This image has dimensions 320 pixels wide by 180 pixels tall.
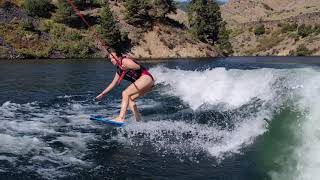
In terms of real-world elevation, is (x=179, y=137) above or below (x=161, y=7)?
above

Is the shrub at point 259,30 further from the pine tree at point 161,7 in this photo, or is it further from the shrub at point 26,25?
the shrub at point 26,25

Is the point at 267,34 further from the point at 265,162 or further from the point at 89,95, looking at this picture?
the point at 265,162

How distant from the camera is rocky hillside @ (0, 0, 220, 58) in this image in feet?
231

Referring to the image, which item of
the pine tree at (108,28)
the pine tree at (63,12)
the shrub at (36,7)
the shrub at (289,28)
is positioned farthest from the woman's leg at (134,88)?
the shrub at (289,28)

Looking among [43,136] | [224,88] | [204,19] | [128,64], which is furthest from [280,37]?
[43,136]

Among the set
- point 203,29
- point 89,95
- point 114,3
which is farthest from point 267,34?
point 89,95

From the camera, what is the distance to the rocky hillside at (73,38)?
7050 centimetres

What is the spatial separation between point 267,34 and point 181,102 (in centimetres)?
11885

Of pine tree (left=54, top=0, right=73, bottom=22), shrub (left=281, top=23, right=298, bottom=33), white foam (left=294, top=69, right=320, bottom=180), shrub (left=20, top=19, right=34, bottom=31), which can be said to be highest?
white foam (left=294, top=69, right=320, bottom=180)

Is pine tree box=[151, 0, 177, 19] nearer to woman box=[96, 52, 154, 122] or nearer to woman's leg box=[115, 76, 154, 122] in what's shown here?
woman box=[96, 52, 154, 122]

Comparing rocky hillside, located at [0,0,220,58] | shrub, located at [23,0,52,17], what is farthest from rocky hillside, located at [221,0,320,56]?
shrub, located at [23,0,52,17]

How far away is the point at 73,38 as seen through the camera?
7625 cm

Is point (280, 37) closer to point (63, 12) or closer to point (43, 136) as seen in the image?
point (63, 12)

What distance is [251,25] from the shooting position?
141125 mm
